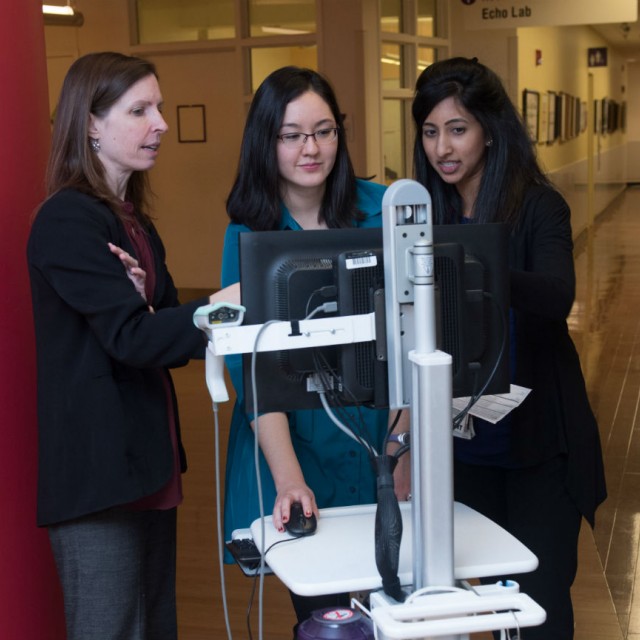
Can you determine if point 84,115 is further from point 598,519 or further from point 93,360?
point 598,519

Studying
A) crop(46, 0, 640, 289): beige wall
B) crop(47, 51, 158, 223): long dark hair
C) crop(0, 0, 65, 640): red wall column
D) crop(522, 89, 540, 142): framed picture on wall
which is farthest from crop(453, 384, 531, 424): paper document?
crop(522, 89, 540, 142): framed picture on wall

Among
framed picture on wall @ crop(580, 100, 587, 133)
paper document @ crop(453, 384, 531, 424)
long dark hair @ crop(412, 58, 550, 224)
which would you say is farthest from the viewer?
framed picture on wall @ crop(580, 100, 587, 133)

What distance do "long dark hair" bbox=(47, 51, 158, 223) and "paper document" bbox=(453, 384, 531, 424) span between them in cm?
85

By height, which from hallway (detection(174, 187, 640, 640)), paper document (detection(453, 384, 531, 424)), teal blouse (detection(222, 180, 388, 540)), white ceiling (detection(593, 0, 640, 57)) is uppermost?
white ceiling (detection(593, 0, 640, 57))

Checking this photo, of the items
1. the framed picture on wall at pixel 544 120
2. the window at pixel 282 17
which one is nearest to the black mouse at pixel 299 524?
the window at pixel 282 17

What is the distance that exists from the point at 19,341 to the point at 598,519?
2918mm

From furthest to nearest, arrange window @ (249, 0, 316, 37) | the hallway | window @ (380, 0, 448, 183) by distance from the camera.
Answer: window @ (249, 0, 316, 37), window @ (380, 0, 448, 183), the hallway

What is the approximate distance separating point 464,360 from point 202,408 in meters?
4.78

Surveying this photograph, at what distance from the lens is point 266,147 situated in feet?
6.94

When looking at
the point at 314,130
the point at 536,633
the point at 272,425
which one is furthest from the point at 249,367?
the point at 536,633

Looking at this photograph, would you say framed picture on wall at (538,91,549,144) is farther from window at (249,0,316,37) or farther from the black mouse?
the black mouse

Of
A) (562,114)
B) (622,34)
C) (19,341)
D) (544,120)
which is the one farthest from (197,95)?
(622,34)

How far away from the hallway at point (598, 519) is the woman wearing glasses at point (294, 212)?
1267mm

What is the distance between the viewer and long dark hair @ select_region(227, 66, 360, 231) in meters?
2.11
